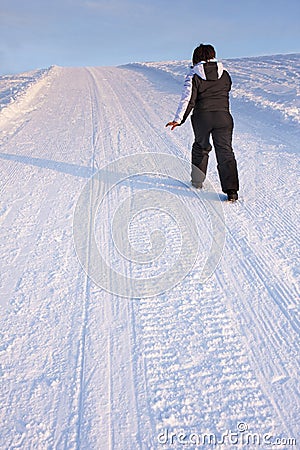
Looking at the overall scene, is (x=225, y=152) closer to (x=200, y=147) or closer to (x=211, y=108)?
(x=200, y=147)

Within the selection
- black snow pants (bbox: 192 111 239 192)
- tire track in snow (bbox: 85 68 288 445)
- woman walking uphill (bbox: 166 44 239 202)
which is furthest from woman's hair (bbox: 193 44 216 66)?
tire track in snow (bbox: 85 68 288 445)

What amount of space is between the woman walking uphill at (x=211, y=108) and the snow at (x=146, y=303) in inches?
13.4

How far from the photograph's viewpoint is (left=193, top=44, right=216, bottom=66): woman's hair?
417 centimetres

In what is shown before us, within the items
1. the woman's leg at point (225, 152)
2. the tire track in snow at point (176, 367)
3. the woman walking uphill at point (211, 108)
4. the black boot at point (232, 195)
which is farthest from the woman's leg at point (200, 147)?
the tire track in snow at point (176, 367)

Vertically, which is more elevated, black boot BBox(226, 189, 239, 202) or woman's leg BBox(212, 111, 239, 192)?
woman's leg BBox(212, 111, 239, 192)

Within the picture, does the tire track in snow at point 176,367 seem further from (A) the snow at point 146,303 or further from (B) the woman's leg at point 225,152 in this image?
(B) the woman's leg at point 225,152

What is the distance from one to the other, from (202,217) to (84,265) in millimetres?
1272

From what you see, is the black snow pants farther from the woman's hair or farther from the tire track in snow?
the tire track in snow

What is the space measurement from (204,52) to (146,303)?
8.52ft

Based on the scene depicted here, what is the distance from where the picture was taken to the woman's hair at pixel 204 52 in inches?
164

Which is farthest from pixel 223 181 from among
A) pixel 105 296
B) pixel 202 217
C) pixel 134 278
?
pixel 105 296

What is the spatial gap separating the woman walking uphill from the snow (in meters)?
0.34

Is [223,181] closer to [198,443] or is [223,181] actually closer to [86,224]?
[86,224]

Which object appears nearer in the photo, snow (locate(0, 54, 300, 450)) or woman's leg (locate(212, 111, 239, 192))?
snow (locate(0, 54, 300, 450))
